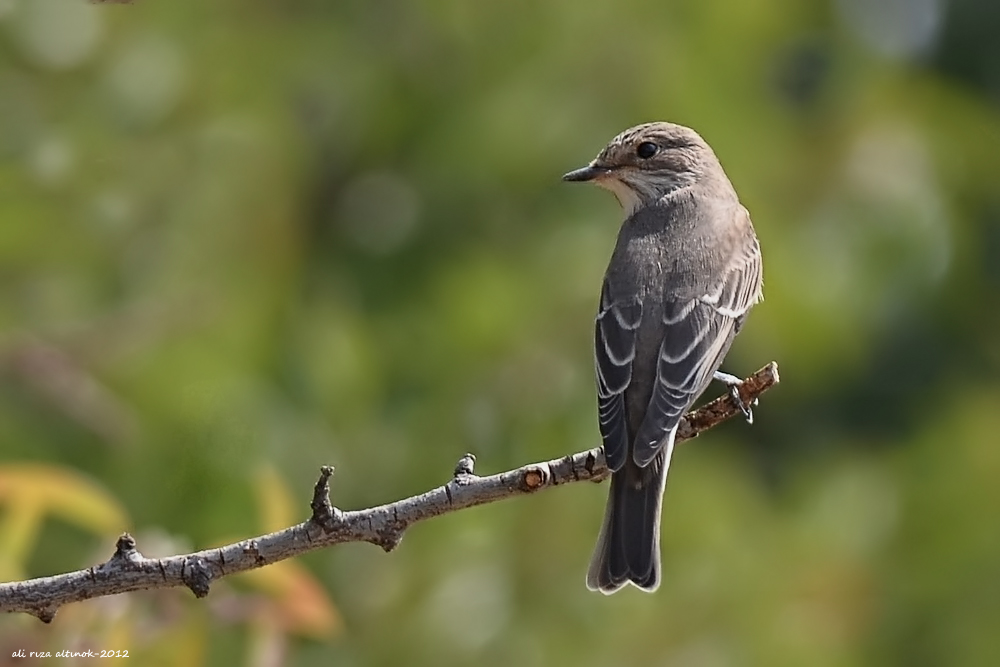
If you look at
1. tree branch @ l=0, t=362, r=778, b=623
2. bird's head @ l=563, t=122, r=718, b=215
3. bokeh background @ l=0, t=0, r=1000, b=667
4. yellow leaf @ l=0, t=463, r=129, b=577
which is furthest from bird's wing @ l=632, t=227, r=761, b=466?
Result: yellow leaf @ l=0, t=463, r=129, b=577

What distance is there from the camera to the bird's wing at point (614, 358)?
421 centimetres

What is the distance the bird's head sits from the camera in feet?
18.1

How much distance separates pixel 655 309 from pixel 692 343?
17 centimetres

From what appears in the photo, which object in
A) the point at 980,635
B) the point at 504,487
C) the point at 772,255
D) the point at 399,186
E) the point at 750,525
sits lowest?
the point at 504,487

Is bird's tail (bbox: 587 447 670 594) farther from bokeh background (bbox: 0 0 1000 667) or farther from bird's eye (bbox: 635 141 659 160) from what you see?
bird's eye (bbox: 635 141 659 160)

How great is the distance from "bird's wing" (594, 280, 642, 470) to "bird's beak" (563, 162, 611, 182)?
617mm

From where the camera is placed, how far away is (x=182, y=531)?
5363 millimetres

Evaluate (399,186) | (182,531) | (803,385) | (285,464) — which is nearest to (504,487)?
(182,531)

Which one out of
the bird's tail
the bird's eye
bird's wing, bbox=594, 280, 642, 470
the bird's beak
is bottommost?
the bird's tail

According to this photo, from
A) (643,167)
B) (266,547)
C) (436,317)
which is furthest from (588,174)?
(266,547)

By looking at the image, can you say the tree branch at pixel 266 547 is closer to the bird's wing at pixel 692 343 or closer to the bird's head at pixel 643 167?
the bird's wing at pixel 692 343

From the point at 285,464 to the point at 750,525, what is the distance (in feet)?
6.09

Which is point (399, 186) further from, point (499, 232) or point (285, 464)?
point (285, 464)

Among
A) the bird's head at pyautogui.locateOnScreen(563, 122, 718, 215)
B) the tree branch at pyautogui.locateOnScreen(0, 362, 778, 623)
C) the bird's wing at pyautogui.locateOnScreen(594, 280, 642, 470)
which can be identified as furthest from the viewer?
the bird's head at pyautogui.locateOnScreen(563, 122, 718, 215)
